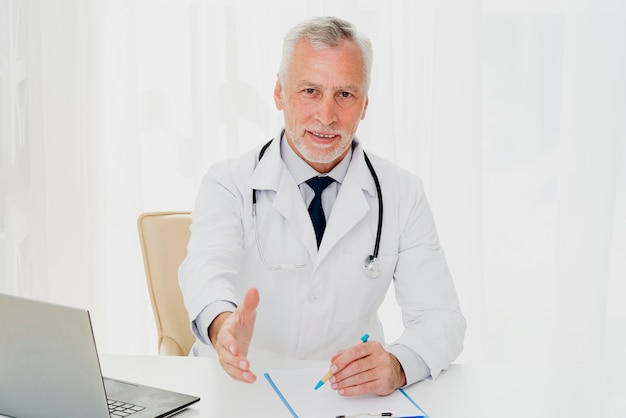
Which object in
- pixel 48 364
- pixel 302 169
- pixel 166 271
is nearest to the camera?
pixel 48 364

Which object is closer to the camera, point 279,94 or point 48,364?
point 48,364

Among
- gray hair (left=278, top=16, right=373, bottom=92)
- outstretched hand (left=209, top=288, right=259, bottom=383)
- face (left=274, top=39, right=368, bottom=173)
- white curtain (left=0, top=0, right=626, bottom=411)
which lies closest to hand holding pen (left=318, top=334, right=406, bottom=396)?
outstretched hand (left=209, top=288, right=259, bottom=383)

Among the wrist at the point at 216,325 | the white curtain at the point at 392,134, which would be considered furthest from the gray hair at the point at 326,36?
the white curtain at the point at 392,134

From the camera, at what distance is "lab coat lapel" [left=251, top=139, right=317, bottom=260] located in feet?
5.94

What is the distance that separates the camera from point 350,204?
184cm

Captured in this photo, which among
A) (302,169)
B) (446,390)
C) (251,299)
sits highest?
(302,169)

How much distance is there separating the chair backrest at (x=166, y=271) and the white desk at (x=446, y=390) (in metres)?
0.44

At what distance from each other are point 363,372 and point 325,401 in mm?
93

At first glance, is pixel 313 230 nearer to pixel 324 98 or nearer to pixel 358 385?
pixel 324 98

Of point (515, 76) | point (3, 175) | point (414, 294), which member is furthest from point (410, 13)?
point (3, 175)

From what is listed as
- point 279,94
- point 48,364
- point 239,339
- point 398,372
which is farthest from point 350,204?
point 48,364

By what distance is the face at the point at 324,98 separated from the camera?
1777 millimetres

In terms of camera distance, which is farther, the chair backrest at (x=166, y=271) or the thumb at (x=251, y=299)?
the chair backrest at (x=166, y=271)

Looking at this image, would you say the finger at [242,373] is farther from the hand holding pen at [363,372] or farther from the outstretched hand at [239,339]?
the hand holding pen at [363,372]
